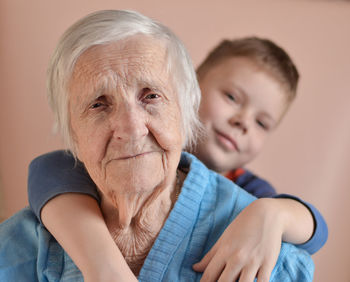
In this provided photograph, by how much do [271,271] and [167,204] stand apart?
346 millimetres

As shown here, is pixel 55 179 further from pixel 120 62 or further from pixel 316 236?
pixel 316 236

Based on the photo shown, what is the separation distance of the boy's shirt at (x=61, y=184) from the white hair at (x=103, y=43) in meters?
0.14

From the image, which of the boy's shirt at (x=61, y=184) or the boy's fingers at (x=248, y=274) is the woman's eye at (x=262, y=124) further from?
the boy's fingers at (x=248, y=274)

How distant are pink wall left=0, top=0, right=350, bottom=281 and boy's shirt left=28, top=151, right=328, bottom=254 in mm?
771

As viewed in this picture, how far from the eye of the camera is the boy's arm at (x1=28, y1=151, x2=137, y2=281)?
0.88m

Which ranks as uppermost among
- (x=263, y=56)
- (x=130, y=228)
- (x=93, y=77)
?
(x=263, y=56)

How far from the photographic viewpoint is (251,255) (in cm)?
89

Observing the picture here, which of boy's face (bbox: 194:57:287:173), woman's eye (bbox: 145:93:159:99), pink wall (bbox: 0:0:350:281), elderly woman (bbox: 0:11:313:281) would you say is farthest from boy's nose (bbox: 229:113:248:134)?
woman's eye (bbox: 145:93:159:99)

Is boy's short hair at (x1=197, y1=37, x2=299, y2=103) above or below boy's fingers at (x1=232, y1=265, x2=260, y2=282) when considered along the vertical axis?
above

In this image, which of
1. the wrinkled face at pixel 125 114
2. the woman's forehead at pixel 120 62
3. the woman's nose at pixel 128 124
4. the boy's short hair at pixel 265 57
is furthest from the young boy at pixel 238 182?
the woman's forehead at pixel 120 62

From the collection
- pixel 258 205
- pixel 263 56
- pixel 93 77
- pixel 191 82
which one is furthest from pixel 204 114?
pixel 93 77

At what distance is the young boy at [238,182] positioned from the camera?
0.90 m

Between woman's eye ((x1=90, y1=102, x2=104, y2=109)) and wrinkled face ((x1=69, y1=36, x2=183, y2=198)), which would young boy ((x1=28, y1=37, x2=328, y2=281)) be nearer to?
wrinkled face ((x1=69, y1=36, x2=183, y2=198))

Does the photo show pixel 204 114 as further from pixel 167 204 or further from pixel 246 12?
pixel 246 12
